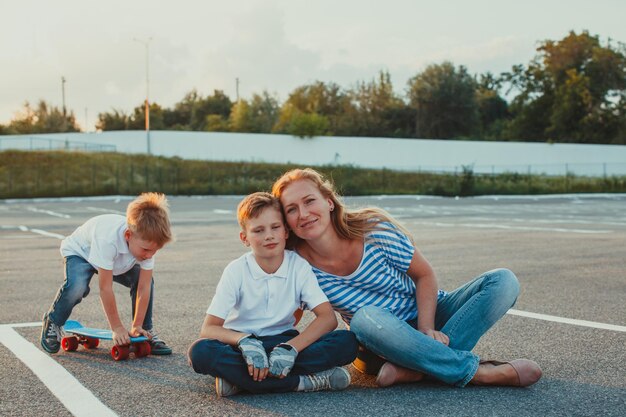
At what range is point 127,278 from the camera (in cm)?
527

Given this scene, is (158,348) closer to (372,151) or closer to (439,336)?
(439,336)

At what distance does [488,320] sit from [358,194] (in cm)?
3678

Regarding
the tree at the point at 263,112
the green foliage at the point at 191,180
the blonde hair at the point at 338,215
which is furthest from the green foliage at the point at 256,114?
the blonde hair at the point at 338,215

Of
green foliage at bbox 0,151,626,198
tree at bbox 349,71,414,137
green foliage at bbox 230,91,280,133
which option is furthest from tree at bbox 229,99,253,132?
green foliage at bbox 0,151,626,198

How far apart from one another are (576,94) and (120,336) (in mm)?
63828

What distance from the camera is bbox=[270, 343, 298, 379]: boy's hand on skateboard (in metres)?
3.92

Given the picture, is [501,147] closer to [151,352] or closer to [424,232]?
[424,232]

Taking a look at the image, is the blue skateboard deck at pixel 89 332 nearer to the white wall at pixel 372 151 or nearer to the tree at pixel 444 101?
the white wall at pixel 372 151

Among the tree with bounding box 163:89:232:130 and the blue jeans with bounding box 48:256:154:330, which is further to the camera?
the tree with bounding box 163:89:232:130

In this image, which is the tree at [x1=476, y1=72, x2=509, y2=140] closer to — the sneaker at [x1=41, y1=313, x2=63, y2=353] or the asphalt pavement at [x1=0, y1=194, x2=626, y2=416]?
the asphalt pavement at [x1=0, y1=194, x2=626, y2=416]

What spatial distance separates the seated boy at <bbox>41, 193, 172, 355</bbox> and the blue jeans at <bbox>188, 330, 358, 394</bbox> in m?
0.94

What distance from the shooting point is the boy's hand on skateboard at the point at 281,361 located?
3.92 metres

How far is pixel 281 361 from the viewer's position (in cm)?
392

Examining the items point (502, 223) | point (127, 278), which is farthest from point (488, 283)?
point (502, 223)
